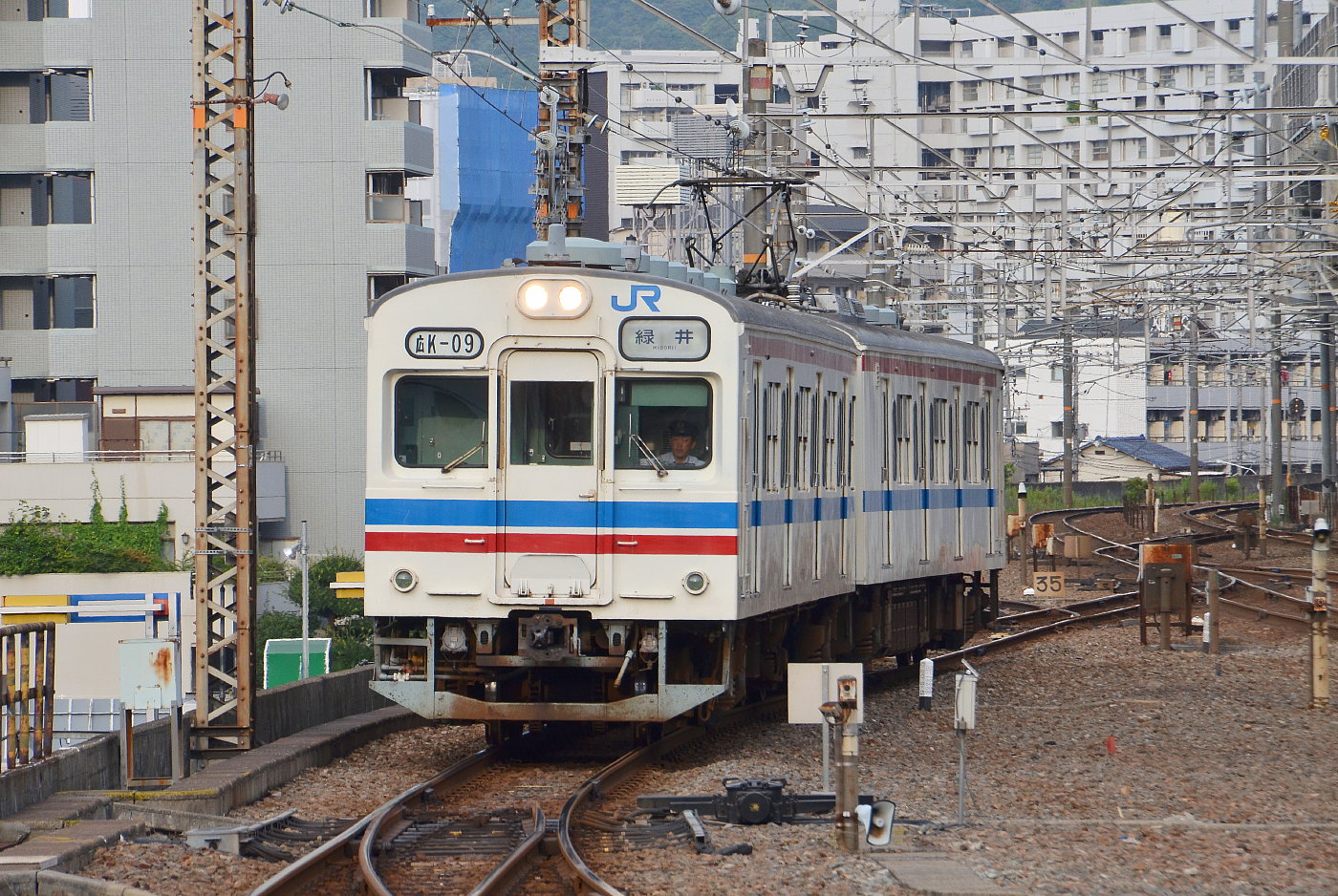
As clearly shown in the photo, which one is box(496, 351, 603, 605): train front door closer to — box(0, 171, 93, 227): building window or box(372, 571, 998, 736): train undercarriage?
box(372, 571, 998, 736): train undercarriage

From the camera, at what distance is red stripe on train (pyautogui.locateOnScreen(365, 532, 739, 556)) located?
1052 cm

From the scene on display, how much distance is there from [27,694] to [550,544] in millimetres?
2812

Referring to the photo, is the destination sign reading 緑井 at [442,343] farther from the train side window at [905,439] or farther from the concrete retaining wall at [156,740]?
the train side window at [905,439]

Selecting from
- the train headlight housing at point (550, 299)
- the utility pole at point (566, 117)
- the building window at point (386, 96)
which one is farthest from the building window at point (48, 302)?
the train headlight housing at point (550, 299)

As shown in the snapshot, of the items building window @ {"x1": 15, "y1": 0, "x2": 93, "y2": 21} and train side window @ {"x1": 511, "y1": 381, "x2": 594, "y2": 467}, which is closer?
train side window @ {"x1": 511, "y1": 381, "x2": 594, "y2": 467}

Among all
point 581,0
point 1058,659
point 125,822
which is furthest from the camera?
point 581,0

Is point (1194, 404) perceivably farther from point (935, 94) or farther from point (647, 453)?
point (935, 94)

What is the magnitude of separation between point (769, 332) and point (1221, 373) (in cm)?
7333

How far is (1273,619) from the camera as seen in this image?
21312 mm

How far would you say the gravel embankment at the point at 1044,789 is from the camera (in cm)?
753

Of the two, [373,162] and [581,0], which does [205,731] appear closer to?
[581,0]

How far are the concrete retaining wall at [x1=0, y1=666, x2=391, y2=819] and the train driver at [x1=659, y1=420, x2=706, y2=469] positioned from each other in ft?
9.59

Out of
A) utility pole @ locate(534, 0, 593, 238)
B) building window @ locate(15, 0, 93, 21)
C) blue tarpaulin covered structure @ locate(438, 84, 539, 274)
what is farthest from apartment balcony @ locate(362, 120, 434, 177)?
blue tarpaulin covered structure @ locate(438, 84, 539, 274)

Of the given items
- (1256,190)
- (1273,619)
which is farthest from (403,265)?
(1273,619)
